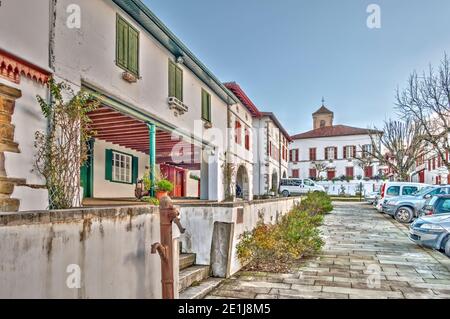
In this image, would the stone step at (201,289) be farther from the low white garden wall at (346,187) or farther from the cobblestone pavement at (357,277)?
the low white garden wall at (346,187)

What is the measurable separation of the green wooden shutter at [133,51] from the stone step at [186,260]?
4876 millimetres

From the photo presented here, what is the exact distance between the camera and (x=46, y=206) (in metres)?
5.61

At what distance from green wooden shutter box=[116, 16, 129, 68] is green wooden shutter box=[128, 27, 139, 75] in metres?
0.14

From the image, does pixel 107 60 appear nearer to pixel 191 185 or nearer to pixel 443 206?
pixel 443 206

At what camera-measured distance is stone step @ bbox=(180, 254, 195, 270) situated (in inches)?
217

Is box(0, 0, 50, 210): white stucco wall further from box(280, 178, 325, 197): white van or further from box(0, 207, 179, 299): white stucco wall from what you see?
box(280, 178, 325, 197): white van

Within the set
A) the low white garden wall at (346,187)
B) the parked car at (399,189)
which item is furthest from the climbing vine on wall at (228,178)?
the low white garden wall at (346,187)

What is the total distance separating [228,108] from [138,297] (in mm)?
14016

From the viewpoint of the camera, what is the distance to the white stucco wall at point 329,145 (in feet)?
162

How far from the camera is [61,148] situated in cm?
563

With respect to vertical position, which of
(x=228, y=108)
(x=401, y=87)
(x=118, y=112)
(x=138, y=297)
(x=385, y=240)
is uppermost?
(x=401, y=87)

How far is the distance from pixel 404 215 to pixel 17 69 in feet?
50.5

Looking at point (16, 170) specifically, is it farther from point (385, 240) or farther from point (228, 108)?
point (228, 108)

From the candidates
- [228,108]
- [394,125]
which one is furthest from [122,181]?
[394,125]
